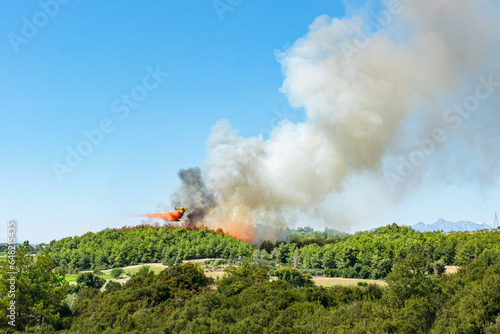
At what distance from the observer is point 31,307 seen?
3747cm

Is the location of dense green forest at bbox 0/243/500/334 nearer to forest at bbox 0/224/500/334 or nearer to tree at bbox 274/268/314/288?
forest at bbox 0/224/500/334

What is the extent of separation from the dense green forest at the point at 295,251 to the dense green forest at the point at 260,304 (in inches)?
1275

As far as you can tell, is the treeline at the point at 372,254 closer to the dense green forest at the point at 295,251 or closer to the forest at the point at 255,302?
the dense green forest at the point at 295,251

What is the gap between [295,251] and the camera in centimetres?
8406

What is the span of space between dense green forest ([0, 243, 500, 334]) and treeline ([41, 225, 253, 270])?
37195 mm

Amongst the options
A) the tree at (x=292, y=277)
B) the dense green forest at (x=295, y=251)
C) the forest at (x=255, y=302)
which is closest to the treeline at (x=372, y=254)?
the dense green forest at (x=295, y=251)

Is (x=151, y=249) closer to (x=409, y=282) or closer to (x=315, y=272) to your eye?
(x=315, y=272)

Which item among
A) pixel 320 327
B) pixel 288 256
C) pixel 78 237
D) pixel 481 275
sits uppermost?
pixel 78 237

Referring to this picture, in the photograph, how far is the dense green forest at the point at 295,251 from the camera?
2844 inches

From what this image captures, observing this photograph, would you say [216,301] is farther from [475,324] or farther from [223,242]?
[223,242]

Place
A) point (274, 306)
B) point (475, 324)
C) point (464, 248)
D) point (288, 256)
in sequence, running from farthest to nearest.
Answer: point (288, 256) < point (464, 248) < point (274, 306) < point (475, 324)

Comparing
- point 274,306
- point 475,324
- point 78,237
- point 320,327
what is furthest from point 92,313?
point 78,237

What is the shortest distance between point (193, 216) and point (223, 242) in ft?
67.4

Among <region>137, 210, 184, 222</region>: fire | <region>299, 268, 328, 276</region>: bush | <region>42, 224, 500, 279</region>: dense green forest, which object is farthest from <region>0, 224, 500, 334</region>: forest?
<region>137, 210, 184, 222</region>: fire
